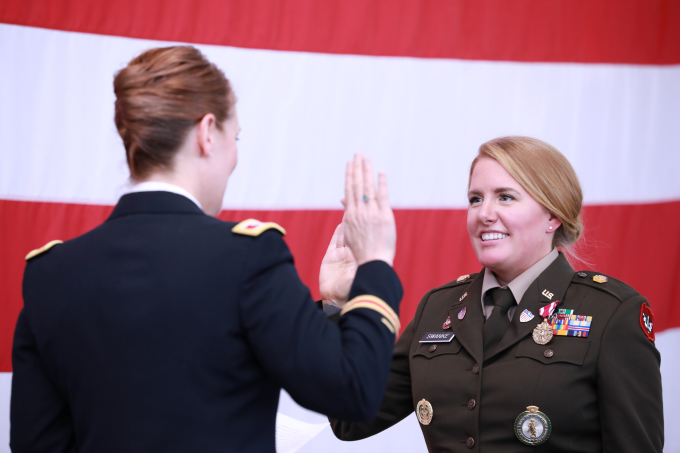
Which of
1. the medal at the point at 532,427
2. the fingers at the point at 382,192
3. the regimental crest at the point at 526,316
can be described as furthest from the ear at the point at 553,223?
the fingers at the point at 382,192

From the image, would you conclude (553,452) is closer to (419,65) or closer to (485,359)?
(485,359)

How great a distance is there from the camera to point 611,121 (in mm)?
2543

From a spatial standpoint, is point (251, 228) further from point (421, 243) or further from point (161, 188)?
point (421, 243)

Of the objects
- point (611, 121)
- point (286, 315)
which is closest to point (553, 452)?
point (286, 315)

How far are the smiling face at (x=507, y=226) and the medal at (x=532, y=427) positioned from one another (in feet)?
1.21

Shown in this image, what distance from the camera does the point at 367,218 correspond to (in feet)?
2.86

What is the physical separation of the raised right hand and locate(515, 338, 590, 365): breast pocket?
2.11 ft

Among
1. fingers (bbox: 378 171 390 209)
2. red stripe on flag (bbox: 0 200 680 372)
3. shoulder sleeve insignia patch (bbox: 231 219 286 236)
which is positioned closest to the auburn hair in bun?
shoulder sleeve insignia patch (bbox: 231 219 286 236)

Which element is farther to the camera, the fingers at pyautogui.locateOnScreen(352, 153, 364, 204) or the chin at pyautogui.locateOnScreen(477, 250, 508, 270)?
the chin at pyautogui.locateOnScreen(477, 250, 508, 270)

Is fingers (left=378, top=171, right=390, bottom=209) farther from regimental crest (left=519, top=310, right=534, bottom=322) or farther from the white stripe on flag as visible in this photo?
the white stripe on flag

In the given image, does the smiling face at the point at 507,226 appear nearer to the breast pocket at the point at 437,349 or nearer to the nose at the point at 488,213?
the nose at the point at 488,213

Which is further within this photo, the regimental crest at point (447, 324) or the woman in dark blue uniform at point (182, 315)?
the regimental crest at point (447, 324)

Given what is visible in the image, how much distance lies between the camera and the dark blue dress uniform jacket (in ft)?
2.45

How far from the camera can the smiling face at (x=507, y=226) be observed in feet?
4.82
